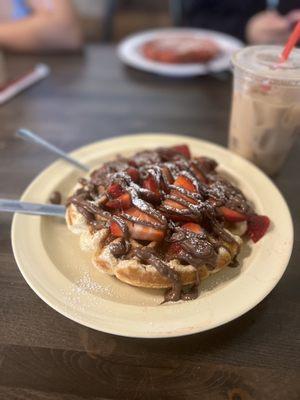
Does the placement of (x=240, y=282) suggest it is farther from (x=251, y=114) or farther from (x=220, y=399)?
(x=251, y=114)

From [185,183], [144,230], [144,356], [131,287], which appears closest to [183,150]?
[185,183]

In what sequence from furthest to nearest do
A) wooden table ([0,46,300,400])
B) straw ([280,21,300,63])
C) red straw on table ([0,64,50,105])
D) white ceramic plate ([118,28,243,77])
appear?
1. white ceramic plate ([118,28,243,77])
2. red straw on table ([0,64,50,105])
3. straw ([280,21,300,63])
4. wooden table ([0,46,300,400])

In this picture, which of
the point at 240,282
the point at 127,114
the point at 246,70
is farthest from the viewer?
the point at 127,114

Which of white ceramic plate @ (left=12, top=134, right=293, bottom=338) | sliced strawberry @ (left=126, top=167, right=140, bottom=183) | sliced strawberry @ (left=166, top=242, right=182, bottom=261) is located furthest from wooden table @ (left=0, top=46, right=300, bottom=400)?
sliced strawberry @ (left=126, top=167, right=140, bottom=183)

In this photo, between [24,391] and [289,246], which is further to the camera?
[289,246]

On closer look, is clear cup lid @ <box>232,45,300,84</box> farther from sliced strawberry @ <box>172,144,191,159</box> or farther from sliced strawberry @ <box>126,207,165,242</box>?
sliced strawberry @ <box>126,207,165,242</box>

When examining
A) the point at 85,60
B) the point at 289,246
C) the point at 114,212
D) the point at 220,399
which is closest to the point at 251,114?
the point at 289,246
